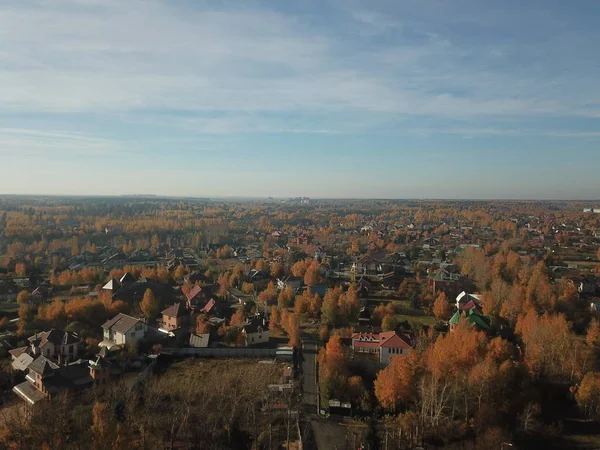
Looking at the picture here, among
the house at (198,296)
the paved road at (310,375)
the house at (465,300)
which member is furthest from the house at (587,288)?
the house at (198,296)

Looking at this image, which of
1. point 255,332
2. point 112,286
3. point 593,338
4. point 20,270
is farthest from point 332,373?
point 20,270

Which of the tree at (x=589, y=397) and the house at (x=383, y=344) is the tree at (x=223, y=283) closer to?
the house at (x=383, y=344)

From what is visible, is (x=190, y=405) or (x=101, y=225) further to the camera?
(x=101, y=225)

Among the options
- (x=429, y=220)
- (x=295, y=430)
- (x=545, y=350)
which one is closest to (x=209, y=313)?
(x=295, y=430)

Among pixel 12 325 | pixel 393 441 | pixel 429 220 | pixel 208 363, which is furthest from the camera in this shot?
pixel 429 220

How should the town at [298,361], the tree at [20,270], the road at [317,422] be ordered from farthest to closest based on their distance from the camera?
the tree at [20,270], the town at [298,361], the road at [317,422]

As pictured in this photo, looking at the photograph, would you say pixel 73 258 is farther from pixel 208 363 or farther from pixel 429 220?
pixel 429 220

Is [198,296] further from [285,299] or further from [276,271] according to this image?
[276,271]

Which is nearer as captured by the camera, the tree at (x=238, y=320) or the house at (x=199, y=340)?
the house at (x=199, y=340)
